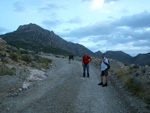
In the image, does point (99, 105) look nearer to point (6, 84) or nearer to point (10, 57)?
point (6, 84)

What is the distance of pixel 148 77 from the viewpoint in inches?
384

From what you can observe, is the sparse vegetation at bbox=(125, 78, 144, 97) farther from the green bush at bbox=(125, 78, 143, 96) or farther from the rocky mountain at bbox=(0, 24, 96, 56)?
the rocky mountain at bbox=(0, 24, 96, 56)

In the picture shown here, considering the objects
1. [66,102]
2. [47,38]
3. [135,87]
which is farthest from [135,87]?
[47,38]

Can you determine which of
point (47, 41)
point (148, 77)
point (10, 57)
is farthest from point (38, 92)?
point (47, 41)

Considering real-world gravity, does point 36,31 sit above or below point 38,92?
above

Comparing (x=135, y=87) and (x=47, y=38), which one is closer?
(x=135, y=87)

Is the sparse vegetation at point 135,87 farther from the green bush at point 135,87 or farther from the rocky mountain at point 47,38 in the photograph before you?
the rocky mountain at point 47,38

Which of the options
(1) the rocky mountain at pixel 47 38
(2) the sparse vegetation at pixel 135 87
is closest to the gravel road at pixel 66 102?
(2) the sparse vegetation at pixel 135 87

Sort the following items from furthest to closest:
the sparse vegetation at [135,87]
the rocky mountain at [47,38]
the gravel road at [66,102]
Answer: the rocky mountain at [47,38]
the sparse vegetation at [135,87]
the gravel road at [66,102]

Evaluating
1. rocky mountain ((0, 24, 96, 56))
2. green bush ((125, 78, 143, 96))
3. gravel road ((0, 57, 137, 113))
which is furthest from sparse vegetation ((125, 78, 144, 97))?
rocky mountain ((0, 24, 96, 56))

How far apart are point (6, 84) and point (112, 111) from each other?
6149mm

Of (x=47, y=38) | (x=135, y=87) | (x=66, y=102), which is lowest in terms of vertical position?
(x=66, y=102)

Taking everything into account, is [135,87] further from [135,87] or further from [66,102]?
[66,102]

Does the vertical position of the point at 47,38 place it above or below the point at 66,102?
above
